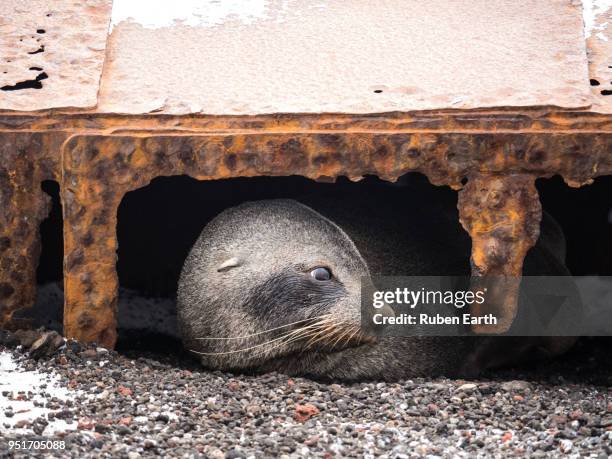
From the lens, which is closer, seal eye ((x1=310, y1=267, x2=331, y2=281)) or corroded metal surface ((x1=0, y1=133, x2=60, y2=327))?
corroded metal surface ((x1=0, y1=133, x2=60, y2=327))

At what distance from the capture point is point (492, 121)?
3855 mm

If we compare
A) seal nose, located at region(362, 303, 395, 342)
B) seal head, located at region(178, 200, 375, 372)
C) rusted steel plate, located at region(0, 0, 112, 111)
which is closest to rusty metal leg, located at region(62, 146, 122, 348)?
rusted steel plate, located at region(0, 0, 112, 111)

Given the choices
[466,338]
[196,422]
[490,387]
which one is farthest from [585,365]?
[196,422]

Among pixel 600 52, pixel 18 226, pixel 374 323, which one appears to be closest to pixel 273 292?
pixel 374 323

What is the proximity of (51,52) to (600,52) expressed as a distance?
2497mm

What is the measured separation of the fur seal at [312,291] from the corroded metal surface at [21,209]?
82 centimetres

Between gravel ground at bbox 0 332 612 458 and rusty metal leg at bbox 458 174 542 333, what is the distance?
0.46 metres

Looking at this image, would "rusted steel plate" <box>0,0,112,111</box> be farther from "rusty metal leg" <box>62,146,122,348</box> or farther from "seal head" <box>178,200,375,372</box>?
"seal head" <box>178,200,375,372</box>

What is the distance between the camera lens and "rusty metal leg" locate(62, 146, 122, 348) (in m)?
3.93

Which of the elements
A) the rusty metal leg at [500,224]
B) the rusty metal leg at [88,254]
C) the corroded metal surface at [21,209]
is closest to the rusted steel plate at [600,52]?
the rusty metal leg at [500,224]

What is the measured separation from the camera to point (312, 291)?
13.7ft

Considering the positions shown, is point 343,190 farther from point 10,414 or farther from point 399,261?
point 10,414

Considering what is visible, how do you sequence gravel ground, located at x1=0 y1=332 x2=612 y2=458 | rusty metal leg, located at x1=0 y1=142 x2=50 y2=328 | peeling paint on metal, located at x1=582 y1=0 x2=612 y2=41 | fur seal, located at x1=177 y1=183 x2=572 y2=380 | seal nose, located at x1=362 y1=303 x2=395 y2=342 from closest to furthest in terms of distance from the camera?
gravel ground, located at x1=0 y1=332 x2=612 y2=458 → rusty metal leg, located at x1=0 y1=142 x2=50 y2=328 → seal nose, located at x1=362 y1=303 x2=395 y2=342 → fur seal, located at x1=177 y1=183 x2=572 y2=380 → peeling paint on metal, located at x1=582 y1=0 x2=612 y2=41

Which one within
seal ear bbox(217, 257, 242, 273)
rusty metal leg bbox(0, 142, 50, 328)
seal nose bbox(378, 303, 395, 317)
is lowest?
seal nose bbox(378, 303, 395, 317)
